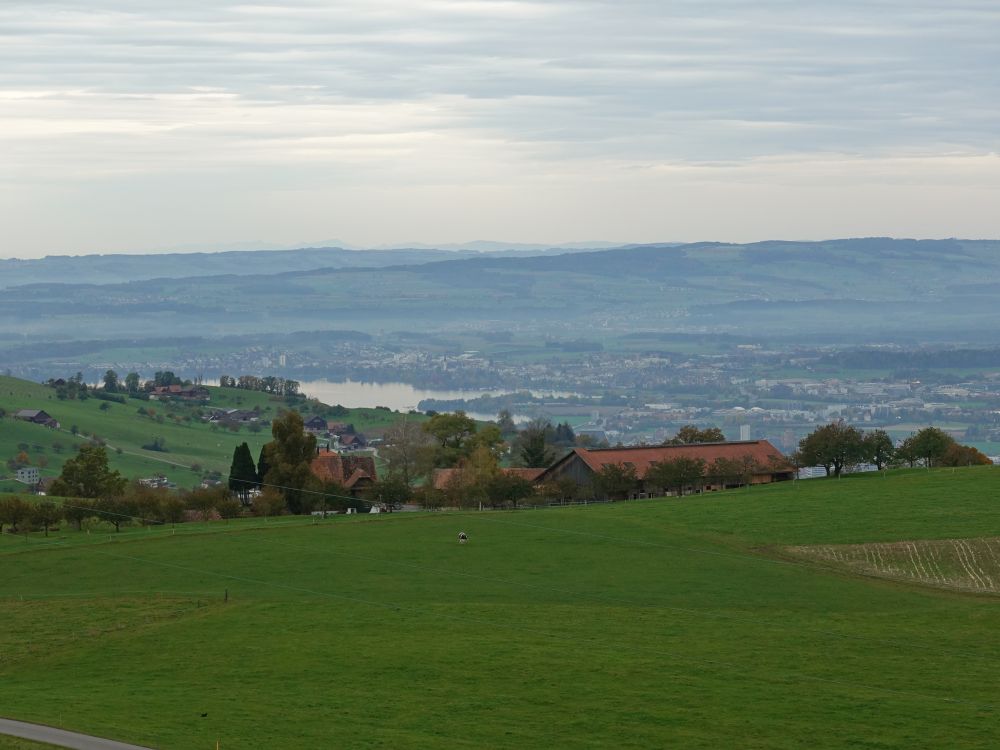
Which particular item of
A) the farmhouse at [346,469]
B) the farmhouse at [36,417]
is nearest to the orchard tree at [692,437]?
the farmhouse at [346,469]

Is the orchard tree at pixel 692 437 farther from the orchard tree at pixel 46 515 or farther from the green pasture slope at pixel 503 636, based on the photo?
the orchard tree at pixel 46 515

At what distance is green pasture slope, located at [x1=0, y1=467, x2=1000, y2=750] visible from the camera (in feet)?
133

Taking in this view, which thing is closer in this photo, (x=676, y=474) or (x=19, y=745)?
(x=19, y=745)

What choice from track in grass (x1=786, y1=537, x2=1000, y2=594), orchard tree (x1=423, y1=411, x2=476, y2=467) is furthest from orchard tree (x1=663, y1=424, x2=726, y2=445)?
track in grass (x1=786, y1=537, x2=1000, y2=594)

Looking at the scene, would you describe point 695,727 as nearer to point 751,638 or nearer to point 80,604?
point 751,638

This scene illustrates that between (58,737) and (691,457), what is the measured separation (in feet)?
233

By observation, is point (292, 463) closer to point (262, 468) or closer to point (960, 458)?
point (262, 468)

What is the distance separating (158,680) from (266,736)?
7886 millimetres

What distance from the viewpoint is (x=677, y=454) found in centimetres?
10269

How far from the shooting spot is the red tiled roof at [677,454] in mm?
102250

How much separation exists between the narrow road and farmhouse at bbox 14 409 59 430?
157 meters

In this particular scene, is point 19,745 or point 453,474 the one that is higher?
point 453,474

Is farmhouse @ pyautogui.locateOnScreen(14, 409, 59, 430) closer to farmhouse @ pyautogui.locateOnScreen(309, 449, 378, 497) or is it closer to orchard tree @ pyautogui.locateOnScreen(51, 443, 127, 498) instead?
farmhouse @ pyautogui.locateOnScreen(309, 449, 378, 497)

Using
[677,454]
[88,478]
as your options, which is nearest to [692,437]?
[677,454]
